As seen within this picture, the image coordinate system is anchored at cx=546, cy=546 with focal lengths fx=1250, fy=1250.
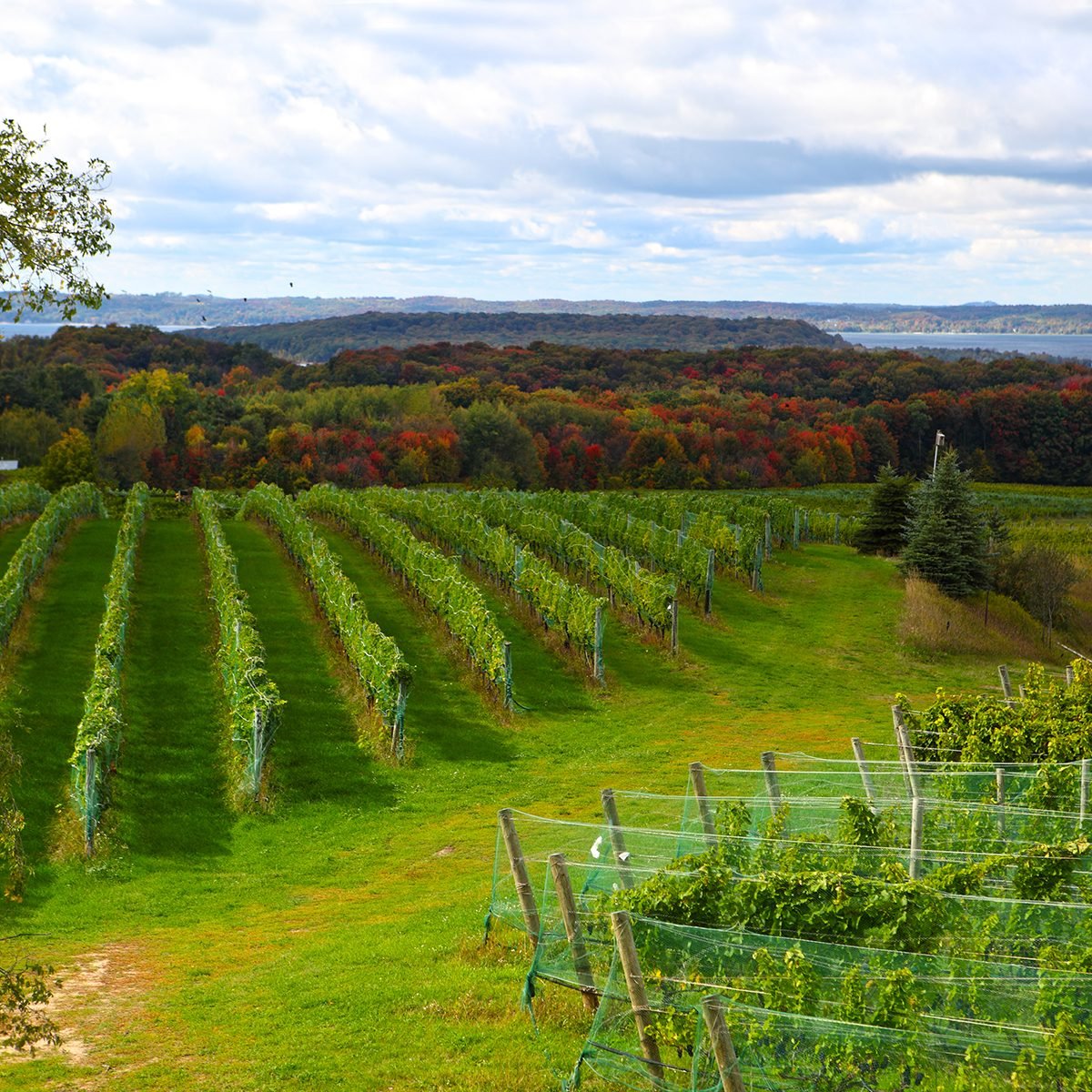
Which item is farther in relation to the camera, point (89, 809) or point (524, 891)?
point (89, 809)

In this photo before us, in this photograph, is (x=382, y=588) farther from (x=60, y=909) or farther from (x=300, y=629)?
(x=60, y=909)

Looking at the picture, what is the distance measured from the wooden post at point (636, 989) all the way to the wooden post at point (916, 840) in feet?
11.3

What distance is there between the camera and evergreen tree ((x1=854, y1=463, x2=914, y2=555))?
158ft

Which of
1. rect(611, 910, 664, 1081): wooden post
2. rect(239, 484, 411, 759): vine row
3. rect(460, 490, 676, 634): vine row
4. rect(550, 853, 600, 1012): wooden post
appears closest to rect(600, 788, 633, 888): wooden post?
rect(550, 853, 600, 1012): wooden post

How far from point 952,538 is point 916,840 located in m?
29.7

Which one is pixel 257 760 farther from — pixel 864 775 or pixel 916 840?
pixel 916 840

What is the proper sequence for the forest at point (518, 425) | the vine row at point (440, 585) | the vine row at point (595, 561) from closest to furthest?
the vine row at point (440, 585) → the vine row at point (595, 561) → the forest at point (518, 425)

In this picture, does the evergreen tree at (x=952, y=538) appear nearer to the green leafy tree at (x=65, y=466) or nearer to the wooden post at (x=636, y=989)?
the wooden post at (x=636, y=989)

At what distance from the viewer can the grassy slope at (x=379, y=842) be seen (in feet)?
32.4

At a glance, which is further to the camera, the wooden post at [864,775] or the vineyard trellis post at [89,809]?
the vineyard trellis post at [89,809]

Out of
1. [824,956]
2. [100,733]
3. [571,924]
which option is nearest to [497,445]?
[100,733]

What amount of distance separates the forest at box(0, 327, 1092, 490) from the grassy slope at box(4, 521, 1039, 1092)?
149 feet

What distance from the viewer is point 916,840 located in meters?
11.5

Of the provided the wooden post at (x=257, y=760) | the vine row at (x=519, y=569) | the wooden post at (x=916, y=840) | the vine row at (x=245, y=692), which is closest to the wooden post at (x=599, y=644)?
the vine row at (x=519, y=569)
